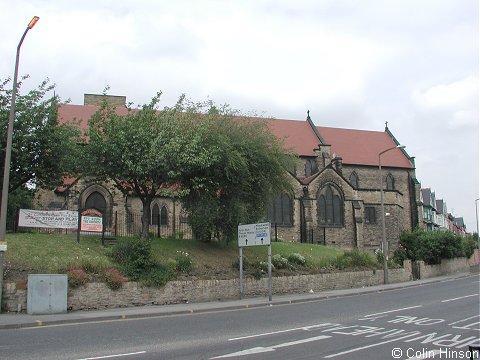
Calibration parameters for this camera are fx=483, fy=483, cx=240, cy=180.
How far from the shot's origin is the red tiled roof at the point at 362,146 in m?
55.8

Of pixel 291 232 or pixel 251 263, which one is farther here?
pixel 291 232

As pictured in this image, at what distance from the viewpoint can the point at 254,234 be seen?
22531 mm

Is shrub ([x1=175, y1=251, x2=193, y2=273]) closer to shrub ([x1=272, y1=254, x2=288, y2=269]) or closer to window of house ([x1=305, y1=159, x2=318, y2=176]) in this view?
shrub ([x1=272, y1=254, x2=288, y2=269])

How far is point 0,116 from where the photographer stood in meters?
21.8

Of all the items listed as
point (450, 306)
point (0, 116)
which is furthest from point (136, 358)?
point (0, 116)

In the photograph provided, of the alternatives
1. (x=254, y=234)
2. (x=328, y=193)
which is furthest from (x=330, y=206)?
(x=254, y=234)

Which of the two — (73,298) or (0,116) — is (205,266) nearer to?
(73,298)

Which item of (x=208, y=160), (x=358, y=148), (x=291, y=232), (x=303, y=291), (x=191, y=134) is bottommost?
(x=303, y=291)

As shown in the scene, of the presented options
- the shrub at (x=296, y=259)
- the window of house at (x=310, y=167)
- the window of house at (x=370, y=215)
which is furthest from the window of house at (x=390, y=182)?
the shrub at (x=296, y=259)

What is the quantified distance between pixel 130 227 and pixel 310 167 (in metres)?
25.4

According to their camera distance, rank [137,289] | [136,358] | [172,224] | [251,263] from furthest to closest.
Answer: [172,224]
[251,263]
[137,289]
[136,358]

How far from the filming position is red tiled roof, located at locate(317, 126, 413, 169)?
2195 inches

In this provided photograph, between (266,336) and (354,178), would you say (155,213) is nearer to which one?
(354,178)

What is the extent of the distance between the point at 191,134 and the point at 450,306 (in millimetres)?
14063
